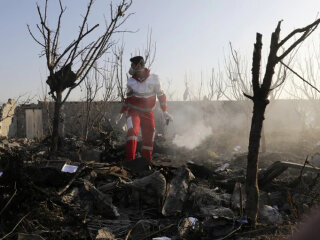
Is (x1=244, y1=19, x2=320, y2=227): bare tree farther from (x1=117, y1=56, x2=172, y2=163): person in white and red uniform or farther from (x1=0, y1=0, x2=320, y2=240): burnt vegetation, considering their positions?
(x1=117, y1=56, x2=172, y2=163): person in white and red uniform

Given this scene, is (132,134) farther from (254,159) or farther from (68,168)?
(254,159)

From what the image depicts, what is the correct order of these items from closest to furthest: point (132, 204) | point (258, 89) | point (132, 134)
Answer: point (258, 89) → point (132, 204) → point (132, 134)

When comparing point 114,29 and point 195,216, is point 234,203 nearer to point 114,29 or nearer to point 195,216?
point 195,216

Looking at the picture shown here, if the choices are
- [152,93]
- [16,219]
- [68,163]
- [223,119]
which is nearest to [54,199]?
[16,219]

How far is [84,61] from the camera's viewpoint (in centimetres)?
445

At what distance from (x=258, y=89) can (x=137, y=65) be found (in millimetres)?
3194

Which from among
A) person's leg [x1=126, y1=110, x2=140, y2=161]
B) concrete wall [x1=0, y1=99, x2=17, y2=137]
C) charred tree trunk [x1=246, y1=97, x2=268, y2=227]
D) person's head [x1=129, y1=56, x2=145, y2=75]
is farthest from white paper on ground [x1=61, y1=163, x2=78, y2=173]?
concrete wall [x1=0, y1=99, x2=17, y2=137]

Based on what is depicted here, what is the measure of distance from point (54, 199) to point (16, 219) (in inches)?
13.8

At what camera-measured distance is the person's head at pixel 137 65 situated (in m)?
5.40

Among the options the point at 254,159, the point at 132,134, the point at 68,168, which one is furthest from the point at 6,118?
the point at 254,159

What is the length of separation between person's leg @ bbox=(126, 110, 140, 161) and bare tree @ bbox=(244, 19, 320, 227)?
2.75 m


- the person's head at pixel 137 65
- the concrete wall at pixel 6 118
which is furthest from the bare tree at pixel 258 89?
the concrete wall at pixel 6 118

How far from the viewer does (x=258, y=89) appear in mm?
2523

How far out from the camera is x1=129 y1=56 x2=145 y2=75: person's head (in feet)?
17.7
